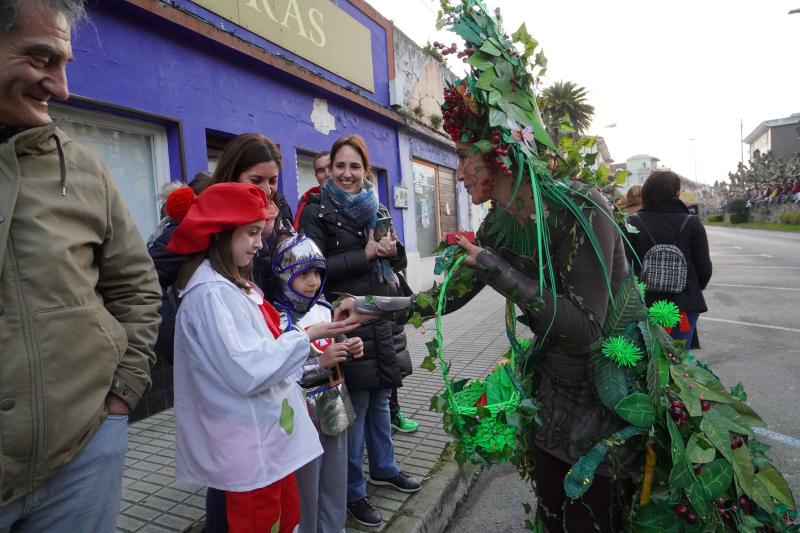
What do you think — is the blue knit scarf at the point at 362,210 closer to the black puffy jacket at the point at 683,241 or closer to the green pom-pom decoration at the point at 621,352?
the green pom-pom decoration at the point at 621,352

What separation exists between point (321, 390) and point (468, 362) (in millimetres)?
3575

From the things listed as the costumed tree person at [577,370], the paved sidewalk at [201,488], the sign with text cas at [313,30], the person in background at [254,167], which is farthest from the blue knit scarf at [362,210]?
the sign with text cas at [313,30]

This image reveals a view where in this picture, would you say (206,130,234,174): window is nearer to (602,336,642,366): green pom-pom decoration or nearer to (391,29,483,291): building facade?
(391,29,483,291): building facade

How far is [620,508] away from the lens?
1.65 m

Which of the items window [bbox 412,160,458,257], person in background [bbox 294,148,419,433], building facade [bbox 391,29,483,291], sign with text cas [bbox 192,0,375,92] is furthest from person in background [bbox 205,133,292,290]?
window [bbox 412,160,458,257]

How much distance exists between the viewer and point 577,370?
1.70 metres

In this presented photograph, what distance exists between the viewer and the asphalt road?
291 cm

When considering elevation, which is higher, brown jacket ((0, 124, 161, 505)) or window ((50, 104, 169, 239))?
window ((50, 104, 169, 239))

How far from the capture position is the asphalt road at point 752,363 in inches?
115

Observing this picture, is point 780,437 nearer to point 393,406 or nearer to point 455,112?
point 393,406

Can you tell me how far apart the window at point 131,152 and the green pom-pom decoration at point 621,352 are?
3943 mm

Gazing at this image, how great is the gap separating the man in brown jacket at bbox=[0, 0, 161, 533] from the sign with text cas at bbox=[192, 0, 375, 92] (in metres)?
4.17

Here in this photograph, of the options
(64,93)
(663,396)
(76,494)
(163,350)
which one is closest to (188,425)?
(163,350)

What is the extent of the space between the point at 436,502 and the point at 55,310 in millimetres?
2215
